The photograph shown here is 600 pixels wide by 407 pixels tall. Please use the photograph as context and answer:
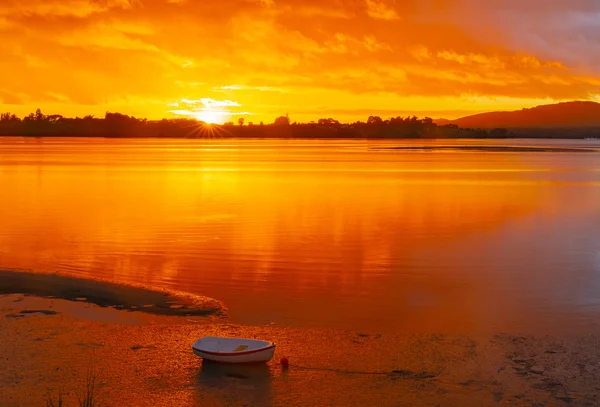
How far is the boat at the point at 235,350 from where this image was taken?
31.6 ft

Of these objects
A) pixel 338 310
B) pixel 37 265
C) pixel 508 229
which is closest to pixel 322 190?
pixel 508 229

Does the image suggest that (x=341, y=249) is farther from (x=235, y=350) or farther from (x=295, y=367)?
(x=235, y=350)

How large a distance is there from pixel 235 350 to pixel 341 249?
32.5 ft

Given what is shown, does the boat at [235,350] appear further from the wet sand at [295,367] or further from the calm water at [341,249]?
the calm water at [341,249]

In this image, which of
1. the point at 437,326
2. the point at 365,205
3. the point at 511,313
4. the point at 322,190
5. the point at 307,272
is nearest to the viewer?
the point at 437,326

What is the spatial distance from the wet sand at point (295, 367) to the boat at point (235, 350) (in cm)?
14

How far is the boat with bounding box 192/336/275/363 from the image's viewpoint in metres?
9.62

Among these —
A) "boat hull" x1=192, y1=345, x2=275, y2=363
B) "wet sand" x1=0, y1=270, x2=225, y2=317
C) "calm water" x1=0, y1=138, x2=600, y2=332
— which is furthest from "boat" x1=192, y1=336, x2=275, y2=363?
"wet sand" x1=0, y1=270, x2=225, y2=317

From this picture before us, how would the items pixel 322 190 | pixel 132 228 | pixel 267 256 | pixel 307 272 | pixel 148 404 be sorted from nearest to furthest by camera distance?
1. pixel 148 404
2. pixel 307 272
3. pixel 267 256
4. pixel 132 228
5. pixel 322 190

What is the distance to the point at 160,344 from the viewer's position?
10.6 meters

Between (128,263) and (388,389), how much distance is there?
9561 mm

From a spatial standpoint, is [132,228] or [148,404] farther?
[132,228]

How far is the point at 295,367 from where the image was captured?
9.74m

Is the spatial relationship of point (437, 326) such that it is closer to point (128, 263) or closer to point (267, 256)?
point (267, 256)
